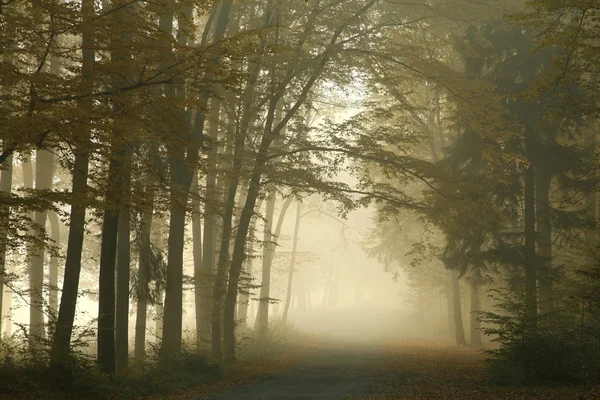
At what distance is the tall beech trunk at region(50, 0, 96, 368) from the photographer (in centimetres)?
852

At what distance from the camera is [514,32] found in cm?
1933

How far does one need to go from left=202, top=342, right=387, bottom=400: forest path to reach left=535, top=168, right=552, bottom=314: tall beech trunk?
5730 millimetres

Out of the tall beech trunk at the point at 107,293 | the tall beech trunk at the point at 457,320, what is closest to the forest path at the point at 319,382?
the tall beech trunk at the point at 107,293

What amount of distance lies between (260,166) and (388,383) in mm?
6606

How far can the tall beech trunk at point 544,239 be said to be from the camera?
705 inches

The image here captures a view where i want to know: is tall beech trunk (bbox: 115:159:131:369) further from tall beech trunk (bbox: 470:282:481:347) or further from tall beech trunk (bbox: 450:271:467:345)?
tall beech trunk (bbox: 450:271:467:345)

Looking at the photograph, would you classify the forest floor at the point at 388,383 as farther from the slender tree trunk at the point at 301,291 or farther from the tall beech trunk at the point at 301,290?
the slender tree trunk at the point at 301,291

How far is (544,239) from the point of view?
62.6 ft

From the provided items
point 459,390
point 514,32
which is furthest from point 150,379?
point 514,32

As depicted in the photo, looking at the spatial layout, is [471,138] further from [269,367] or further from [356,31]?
[269,367]

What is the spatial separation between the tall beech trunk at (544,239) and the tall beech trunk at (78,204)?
13.6 meters

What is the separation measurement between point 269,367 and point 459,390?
690 cm

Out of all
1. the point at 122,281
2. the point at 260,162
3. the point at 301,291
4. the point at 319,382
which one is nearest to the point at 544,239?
the point at 319,382

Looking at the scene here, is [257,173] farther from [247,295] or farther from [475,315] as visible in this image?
[475,315]
